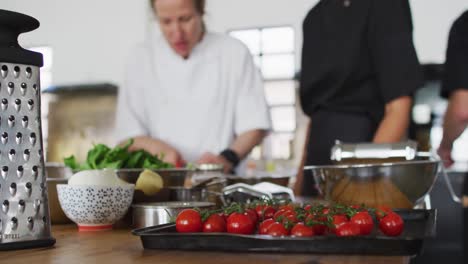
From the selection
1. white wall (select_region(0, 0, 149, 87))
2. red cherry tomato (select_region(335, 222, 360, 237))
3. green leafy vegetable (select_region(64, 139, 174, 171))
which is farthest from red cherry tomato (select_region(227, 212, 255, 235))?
white wall (select_region(0, 0, 149, 87))

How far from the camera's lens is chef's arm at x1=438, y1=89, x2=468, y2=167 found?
1869 millimetres

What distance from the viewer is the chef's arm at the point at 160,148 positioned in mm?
1938

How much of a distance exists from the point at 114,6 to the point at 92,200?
7492 millimetres

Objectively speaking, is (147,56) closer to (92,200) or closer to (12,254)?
(92,200)

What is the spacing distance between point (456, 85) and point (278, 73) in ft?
19.8

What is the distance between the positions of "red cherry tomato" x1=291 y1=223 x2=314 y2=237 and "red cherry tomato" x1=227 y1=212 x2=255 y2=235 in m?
0.07

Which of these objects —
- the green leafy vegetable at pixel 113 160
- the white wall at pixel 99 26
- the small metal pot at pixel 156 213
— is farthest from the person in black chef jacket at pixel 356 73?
the white wall at pixel 99 26

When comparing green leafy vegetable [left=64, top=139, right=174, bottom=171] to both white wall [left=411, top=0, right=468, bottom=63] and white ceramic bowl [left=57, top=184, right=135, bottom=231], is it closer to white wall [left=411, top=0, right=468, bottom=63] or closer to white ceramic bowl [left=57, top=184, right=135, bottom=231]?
white ceramic bowl [left=57, top=184, right=135, bottom=231]

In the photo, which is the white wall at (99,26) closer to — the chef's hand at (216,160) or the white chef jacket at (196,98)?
the white chef jacket at (196,98)

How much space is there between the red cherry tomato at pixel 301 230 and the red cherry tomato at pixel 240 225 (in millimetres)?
67

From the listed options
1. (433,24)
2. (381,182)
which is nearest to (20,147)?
(381,182)

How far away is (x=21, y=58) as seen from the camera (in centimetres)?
72

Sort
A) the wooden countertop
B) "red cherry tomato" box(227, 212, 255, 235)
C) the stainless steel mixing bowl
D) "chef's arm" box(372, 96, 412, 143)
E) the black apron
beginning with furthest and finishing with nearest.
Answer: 1. the black apron
2. "chef's arm" box(372, 96, 412, 143)
3. the stainless steel mixing bowl
4. "red cherry tomato" box(227, 212, 255, 235)
5. the wooden countertop

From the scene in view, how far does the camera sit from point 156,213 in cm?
91
